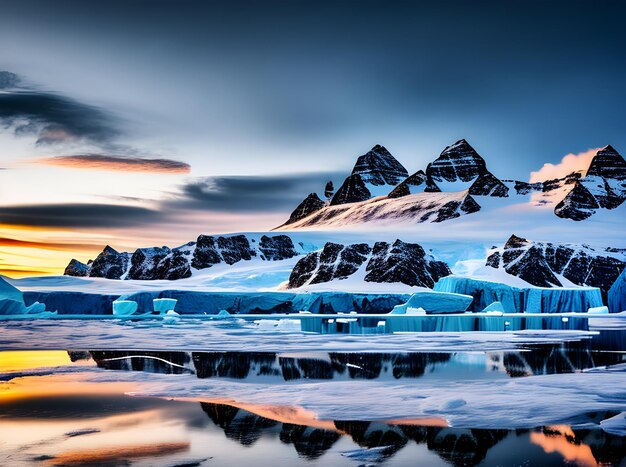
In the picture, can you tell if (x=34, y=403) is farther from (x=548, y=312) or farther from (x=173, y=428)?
(x=548, y=312)

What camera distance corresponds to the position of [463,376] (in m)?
15.9

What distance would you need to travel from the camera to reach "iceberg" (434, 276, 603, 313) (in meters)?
69.6

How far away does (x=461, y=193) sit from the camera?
511 ft

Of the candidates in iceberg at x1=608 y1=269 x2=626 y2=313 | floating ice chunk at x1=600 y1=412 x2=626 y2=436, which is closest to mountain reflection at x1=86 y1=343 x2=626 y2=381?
floating ice chunk at x1=600 y1=412 x2=626 y2=436

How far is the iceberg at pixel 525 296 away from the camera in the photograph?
69.6m

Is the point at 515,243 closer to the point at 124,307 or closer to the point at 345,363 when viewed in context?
the point at 124,307

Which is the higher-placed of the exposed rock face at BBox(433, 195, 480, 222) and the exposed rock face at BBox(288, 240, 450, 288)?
the exposed rock face at BBox(433, 195, 480, 222)

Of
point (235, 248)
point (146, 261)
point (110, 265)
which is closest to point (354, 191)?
point (235, 248)

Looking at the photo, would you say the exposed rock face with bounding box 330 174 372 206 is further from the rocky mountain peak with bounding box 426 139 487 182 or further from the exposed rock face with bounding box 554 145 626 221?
the exposed rock face with bounding box 554 145 626 221

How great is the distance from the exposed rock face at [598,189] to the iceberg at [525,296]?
214 ft

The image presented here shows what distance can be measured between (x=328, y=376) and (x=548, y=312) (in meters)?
63.2

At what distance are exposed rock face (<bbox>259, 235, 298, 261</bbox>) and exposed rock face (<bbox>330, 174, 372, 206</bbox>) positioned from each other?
2125 inches

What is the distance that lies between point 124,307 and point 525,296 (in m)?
43.0

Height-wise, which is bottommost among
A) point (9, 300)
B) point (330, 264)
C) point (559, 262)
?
point (9, 300)
